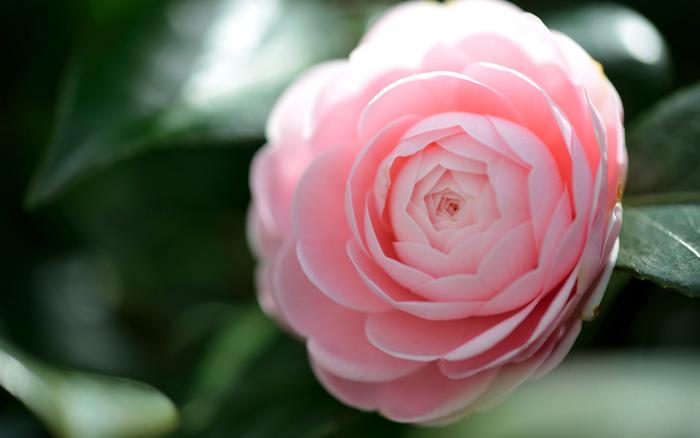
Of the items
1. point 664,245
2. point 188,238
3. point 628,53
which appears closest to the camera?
point 664,245

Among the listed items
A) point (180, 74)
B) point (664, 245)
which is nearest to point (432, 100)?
point (664, 245)

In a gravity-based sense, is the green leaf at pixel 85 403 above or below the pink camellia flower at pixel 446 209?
below

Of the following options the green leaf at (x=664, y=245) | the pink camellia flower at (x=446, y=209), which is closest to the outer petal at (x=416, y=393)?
the pink camellia flower at (x=446, y=209)

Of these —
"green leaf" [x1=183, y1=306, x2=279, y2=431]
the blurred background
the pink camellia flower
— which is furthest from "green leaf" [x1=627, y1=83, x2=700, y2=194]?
"green leaf" [x1=183, y1=306, x2=279, y2=431]

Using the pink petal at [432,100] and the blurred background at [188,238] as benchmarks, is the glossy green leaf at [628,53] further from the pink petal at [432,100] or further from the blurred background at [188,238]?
the pink petal at [432,100]

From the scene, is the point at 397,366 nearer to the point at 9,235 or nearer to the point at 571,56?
the point at 571,56

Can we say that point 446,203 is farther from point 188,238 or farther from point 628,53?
point 188,238

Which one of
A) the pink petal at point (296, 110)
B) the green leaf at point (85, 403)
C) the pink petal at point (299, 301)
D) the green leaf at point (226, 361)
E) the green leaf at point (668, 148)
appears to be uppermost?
the pink petal at point (296, 110)
